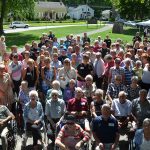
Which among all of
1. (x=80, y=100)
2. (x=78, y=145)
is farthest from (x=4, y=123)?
(x=78, y=145)

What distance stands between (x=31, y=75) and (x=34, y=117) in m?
2.63

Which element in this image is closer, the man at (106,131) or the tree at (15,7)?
the man at (106,131)

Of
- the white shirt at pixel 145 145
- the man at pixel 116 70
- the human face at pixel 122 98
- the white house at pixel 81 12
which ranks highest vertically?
the man at pixel 116 70

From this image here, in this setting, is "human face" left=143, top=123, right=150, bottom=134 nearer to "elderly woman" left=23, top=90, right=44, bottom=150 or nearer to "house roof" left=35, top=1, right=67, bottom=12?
"elderly woman" left=23, top=90, right=44, bottom=150

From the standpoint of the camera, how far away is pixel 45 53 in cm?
1398

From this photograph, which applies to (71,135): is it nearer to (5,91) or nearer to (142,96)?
(142,96)

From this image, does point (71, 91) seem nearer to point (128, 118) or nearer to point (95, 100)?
point (95, 100)

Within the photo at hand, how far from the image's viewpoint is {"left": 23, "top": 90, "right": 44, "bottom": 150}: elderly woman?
9800 millimetres

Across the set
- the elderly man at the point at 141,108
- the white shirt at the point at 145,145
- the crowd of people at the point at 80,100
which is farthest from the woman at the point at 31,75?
the white shirt at the point at 145,145

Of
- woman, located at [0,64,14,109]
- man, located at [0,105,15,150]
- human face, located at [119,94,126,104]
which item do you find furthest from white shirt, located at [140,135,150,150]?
woman, located at [0,64,14,109]

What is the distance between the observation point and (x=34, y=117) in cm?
1005

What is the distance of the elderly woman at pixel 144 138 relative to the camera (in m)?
8.38

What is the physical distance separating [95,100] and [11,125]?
2.28 meters

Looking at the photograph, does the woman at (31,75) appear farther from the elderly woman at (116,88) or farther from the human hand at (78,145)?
the human hand at (78,145)
